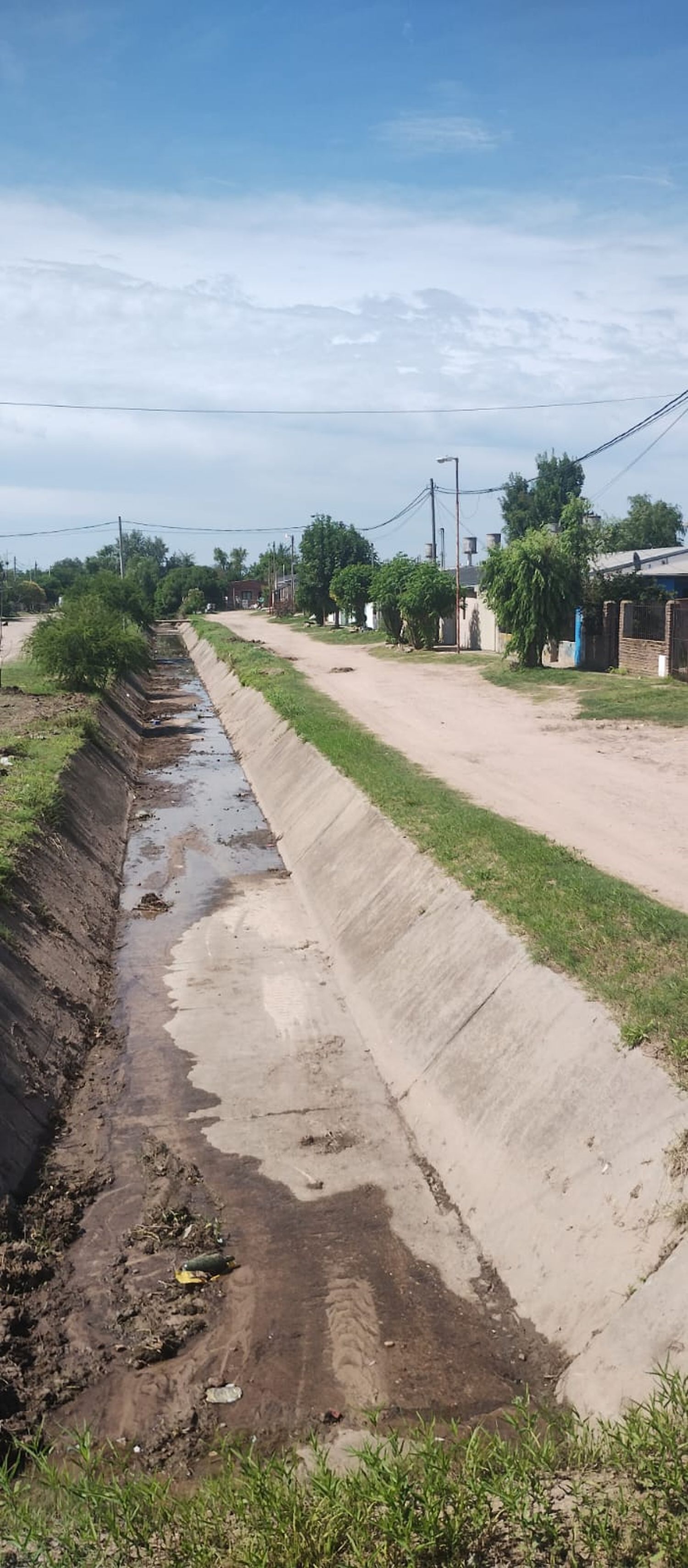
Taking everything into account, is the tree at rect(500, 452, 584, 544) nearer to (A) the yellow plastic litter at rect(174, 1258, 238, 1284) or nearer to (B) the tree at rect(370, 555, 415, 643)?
(B) the tree at rect(370, 555, 415, 643)

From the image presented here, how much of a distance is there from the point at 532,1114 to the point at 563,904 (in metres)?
3.03

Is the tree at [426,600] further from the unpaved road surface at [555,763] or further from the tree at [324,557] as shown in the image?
the tree at [324,557]

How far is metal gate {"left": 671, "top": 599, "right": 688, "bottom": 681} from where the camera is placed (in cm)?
3050

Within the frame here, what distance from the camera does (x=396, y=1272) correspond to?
8.45 metres

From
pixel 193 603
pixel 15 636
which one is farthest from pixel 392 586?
pixel 193 603

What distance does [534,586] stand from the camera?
3534 cm

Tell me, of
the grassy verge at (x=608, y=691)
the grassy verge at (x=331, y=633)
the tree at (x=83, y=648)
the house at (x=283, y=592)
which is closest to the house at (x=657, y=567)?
the grassy verge at (x=608, y=691)

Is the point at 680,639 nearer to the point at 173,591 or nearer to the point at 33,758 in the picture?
the point at 33,758

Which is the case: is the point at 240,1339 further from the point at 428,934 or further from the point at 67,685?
the point at 67,685

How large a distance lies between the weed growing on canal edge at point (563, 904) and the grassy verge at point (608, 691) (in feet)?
25.8

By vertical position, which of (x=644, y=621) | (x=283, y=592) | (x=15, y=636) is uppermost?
(x=283, y=592)

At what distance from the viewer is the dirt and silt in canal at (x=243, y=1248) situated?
7.13 meters

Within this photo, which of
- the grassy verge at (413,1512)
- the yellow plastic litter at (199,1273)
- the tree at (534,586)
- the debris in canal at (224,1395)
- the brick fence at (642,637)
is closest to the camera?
the grassy verge at (413,1512)

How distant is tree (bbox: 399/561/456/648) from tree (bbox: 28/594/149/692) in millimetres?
15611
